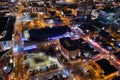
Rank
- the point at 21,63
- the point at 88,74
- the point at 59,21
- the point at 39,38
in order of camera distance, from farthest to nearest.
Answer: the point at 59,21 → the point at 39,38 → the point at 21,63 → the point at 88,74

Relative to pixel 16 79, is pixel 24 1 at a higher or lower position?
higher

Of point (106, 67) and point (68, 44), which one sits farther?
point (68, 44)

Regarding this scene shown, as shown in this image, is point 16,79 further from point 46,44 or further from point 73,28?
point 73,28

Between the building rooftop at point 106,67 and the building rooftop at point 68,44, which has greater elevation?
the building rooftop at point 68,44

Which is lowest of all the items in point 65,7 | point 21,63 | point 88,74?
point 88,74

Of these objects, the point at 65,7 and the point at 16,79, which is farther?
the point at 65,7

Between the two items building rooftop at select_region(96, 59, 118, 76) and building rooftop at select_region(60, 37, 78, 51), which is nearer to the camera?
building rooftop at select_region(96, 59, 118, 76)

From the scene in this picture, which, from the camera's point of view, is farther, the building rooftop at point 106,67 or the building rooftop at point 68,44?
the building rooftop at point 68,44

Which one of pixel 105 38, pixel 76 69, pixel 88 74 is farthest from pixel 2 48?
pixel 105 38

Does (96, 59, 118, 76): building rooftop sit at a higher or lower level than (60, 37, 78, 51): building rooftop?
lower

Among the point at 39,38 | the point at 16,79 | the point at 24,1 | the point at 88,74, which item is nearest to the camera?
the point at 16,79

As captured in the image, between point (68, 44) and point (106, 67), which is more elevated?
point (68, 44)
